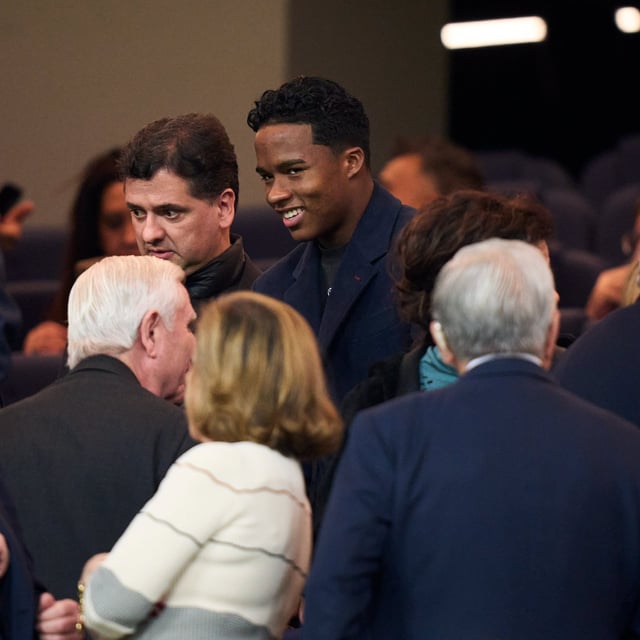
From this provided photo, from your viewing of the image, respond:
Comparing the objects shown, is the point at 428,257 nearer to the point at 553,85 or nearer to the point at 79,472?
the point at 79,472

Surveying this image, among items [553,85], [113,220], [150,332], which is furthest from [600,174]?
[150,332]

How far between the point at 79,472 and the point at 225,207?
102 centimetres

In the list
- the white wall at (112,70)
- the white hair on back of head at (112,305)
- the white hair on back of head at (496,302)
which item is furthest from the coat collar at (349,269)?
the white wall at (112,70)

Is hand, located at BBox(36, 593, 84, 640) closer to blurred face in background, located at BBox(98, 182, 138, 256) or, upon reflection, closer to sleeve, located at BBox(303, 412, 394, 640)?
sleeve, located at BBox(303, 412, 394, 640)

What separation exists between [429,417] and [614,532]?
1.06 feet

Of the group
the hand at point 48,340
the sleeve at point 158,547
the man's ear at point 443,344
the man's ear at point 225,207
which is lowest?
the hand at point 48,340

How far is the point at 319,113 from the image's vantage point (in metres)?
3.31

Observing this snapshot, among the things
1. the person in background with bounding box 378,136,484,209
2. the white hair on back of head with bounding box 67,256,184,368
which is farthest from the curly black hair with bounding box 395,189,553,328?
the person in background with bounding box 378,136,484,209

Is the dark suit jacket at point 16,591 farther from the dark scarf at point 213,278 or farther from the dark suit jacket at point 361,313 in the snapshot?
the dark scarf at point 213,278

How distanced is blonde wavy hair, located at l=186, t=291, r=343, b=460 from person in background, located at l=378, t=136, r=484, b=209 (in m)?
3.00

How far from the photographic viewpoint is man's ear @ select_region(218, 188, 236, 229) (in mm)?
3482

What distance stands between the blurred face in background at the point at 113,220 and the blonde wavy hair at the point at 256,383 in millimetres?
2799

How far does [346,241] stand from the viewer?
3.34 m

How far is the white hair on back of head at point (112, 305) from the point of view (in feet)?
9.12
